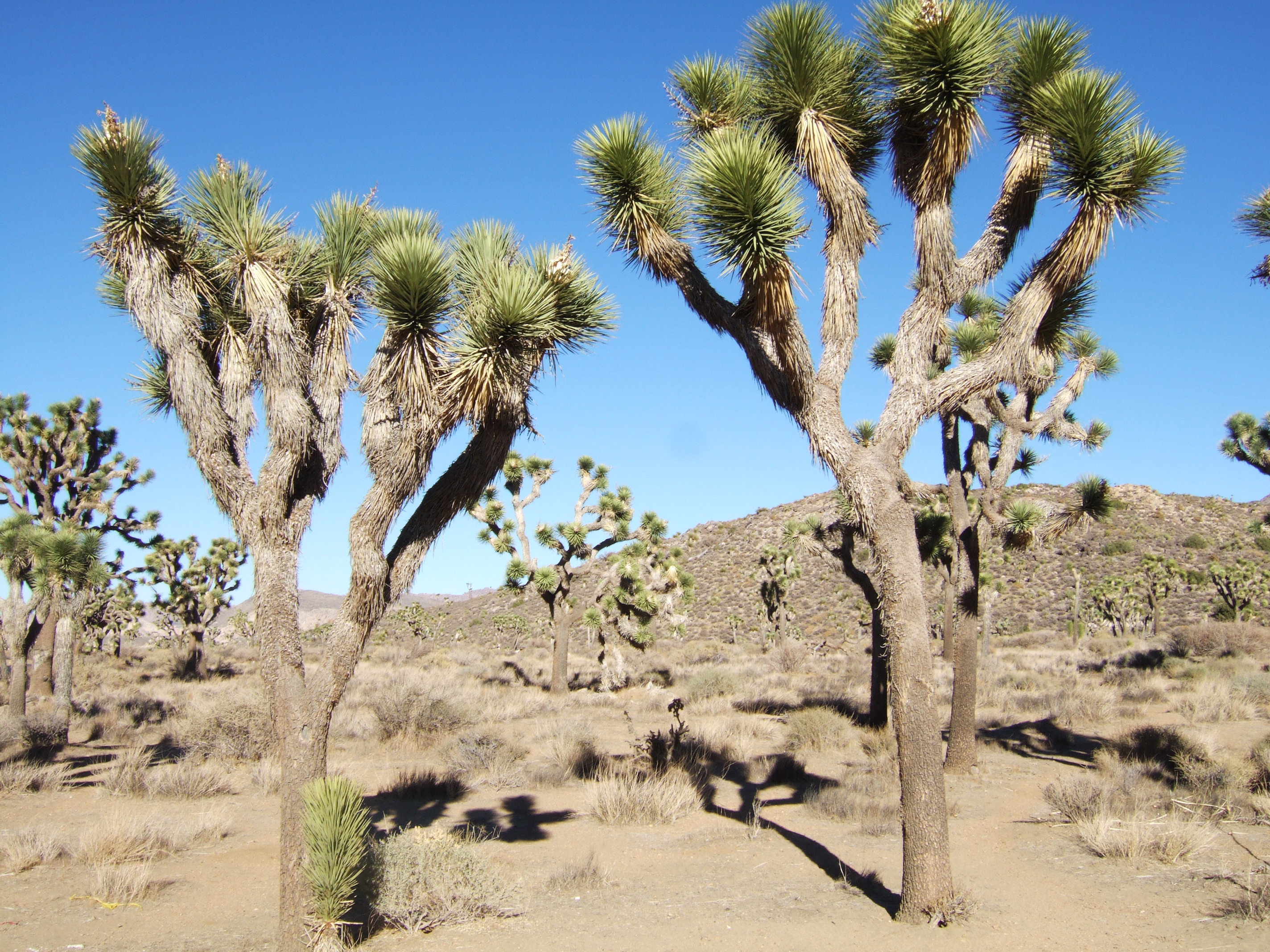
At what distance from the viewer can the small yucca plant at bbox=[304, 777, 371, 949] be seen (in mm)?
5242

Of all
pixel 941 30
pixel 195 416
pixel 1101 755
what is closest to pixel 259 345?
pixel 195 416

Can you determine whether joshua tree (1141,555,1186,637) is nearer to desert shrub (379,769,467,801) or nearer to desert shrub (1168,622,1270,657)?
desert shrub (1168,622,1270,657)

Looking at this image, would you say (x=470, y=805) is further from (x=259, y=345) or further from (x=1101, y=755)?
(x=1101, y=755)

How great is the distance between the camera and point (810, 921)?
6.11m

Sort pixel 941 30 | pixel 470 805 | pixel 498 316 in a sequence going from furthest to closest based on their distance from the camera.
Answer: pixel 470 805 < pixel 941 30 < pixel 498 316

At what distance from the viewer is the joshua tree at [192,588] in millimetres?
26109

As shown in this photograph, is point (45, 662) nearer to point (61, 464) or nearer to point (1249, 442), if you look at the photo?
point (61, 464)

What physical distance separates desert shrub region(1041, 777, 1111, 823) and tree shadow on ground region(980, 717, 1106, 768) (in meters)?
2.52

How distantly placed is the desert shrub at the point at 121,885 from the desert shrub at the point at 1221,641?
2475 centimetres

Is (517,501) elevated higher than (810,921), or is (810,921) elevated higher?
(517,501)

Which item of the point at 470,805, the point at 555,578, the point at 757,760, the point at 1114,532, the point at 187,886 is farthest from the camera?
the point at 1114,532

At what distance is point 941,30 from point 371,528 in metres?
5.68

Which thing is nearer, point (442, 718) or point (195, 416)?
point (195, 416)

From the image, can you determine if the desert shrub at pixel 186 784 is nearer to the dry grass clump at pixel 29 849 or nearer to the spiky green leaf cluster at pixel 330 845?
the dry grass clump at pixel 29 849
